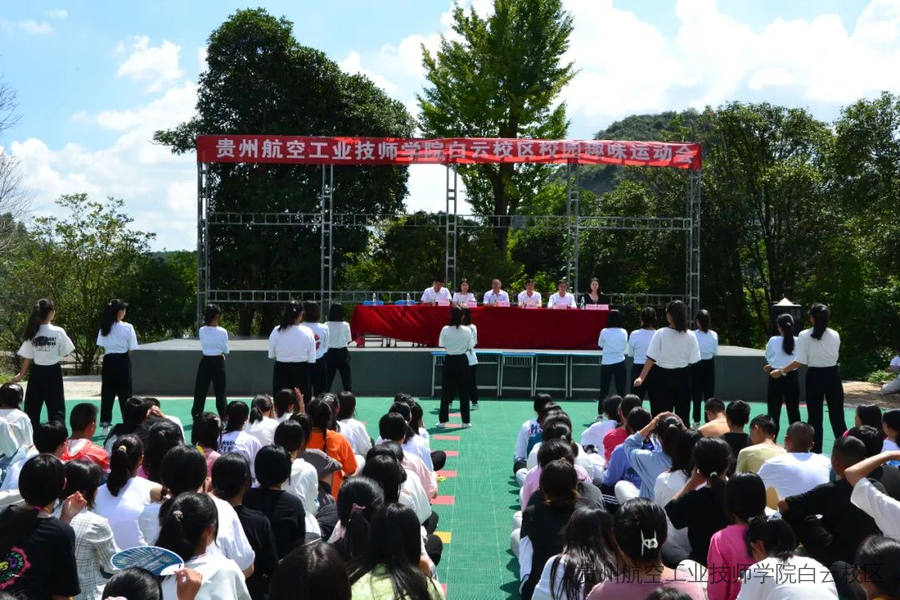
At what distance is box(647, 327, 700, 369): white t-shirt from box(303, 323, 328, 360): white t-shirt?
3.38m

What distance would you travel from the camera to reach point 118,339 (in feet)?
27.3

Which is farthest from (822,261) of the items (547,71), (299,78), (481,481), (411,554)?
(411,554)

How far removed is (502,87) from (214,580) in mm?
21856

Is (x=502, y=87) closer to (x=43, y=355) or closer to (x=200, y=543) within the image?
(x=43, y=355)

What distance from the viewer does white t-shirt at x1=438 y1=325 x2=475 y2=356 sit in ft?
30.6

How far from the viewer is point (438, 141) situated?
14.6 metres

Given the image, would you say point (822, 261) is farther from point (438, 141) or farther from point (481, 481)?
point (481, 481)

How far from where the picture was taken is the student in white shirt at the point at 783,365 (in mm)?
7906

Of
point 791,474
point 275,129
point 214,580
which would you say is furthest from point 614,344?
point 275,129

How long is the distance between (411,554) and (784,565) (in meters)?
1.14

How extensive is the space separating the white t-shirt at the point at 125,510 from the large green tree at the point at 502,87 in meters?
19.4

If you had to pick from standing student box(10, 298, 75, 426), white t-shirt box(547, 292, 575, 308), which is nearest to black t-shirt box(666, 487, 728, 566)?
standing student box(10, 298, 75, 426)

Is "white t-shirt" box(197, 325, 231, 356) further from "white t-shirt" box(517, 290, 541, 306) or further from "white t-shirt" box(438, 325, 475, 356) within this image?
"white t-shirt" box(517, 290, 541, 306)

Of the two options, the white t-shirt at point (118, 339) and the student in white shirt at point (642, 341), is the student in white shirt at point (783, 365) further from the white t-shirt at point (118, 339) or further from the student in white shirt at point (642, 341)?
the white t-shirt at point (118, 339)
